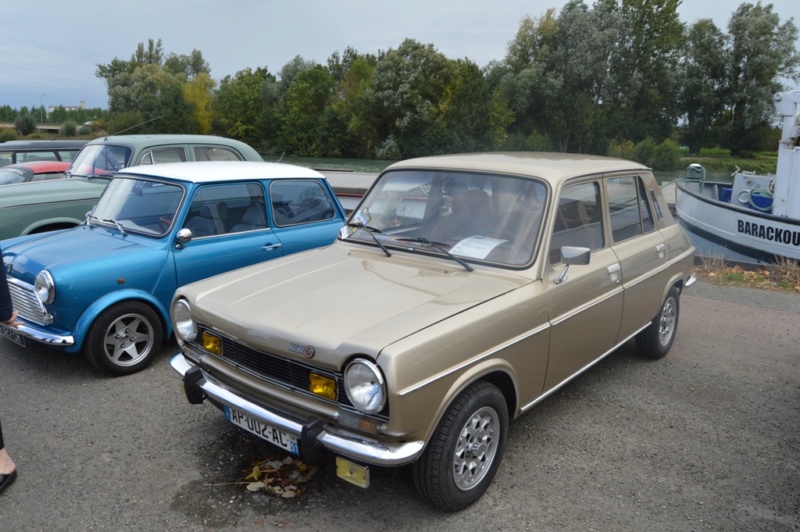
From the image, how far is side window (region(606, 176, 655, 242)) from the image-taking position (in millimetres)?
4797

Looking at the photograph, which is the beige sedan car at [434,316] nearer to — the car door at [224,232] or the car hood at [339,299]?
the car hood at [339,299]

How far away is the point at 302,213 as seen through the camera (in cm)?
677

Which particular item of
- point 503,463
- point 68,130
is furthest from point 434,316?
point 68,130

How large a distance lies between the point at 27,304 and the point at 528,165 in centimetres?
420

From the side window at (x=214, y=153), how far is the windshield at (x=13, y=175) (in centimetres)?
337

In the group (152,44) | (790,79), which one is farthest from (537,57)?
(152,44)

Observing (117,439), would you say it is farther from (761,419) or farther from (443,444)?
(761,419)

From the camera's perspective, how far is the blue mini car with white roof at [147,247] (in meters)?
4.98

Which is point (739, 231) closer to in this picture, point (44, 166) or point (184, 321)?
point (184, 321)

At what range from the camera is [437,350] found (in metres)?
3.02

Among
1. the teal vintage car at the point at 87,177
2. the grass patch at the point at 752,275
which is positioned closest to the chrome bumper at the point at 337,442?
the teal vintage car at the point at 87,177

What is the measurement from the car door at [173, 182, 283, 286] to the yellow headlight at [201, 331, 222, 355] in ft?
6.57

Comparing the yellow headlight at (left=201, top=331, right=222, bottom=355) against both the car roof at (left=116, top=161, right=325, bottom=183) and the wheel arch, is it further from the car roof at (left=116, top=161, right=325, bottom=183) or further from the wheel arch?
the car roof at (left=116, top=161, right=325, bottom=183)

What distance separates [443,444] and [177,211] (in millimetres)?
3740
